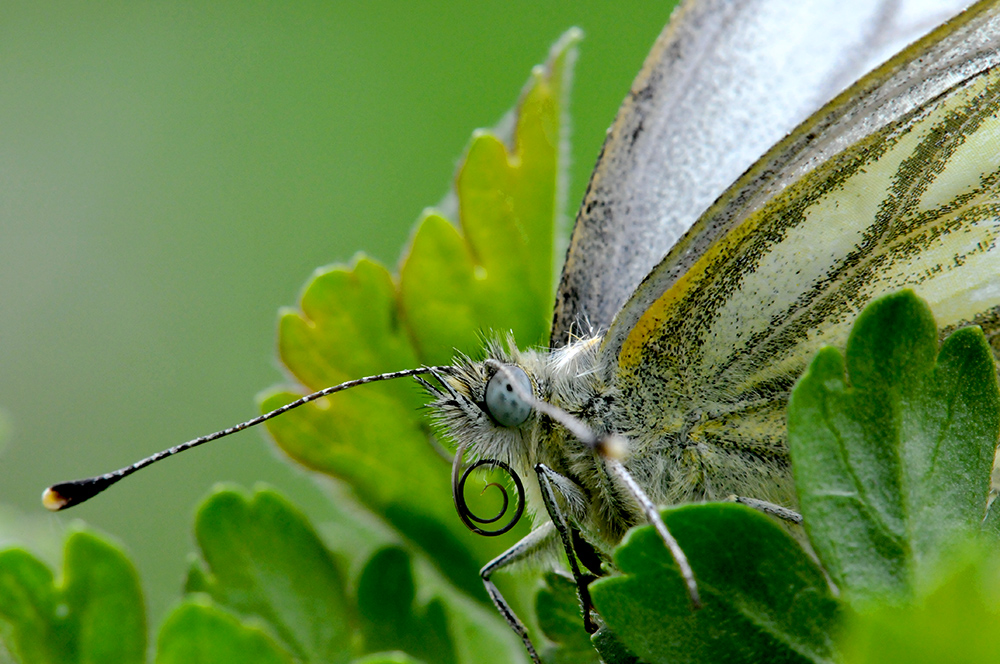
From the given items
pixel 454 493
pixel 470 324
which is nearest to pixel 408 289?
pixel 470 324

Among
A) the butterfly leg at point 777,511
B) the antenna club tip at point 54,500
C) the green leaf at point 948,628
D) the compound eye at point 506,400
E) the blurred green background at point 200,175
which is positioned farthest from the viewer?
the blurred green background at point 200,175

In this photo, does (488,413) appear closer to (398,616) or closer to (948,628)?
(398,616)

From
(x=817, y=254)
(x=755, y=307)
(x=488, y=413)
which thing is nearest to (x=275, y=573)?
(x=488, y=413)

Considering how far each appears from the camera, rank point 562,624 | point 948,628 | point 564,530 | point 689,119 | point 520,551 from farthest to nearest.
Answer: point 689,119
point 520,551
point 564,530
point 562,624
point 948,628

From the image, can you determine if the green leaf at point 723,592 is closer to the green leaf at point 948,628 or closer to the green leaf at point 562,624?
the green leaf at point 948,628

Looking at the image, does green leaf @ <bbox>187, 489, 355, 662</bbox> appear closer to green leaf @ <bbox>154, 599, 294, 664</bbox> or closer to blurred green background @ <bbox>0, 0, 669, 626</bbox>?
green leaf @ <bbox>154, 599, 294, 664</bbox>

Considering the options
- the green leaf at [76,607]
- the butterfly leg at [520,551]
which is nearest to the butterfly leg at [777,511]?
the butterfly leg at [520,551]
